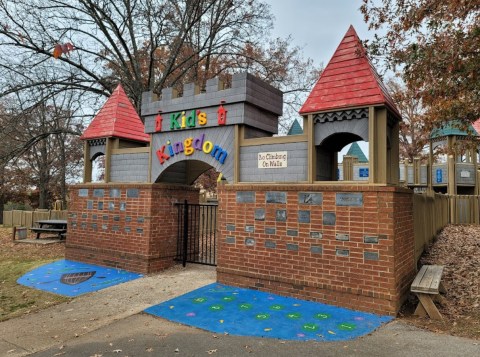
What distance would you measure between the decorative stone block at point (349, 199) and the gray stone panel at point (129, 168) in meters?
5.05

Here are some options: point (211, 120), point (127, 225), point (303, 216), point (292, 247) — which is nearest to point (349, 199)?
point (303, 216)

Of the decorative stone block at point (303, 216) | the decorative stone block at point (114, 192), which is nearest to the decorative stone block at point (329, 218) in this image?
the decorative stone block at point (303, 216)

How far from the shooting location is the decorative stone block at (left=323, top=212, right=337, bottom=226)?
235 inches

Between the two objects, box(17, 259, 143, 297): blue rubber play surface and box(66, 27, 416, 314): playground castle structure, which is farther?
box(17, 259, 143, 297): blue rubber play surface

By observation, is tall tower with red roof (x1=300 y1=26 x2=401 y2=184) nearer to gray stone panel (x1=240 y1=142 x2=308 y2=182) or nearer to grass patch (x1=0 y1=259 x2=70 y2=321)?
gray stone panel (x1=240 y1=142 x2=308 y2=182)

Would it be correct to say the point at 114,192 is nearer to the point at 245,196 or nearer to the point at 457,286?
the point at 245,196

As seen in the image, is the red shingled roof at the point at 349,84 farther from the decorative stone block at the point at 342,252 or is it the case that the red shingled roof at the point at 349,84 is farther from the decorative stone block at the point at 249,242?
the decorative stone block at the point at 249,242

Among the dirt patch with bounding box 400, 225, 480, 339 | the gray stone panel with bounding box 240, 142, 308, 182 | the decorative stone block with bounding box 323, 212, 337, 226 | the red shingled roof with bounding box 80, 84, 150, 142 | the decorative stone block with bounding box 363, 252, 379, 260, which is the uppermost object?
the red shingled roof with bounding box 80, 84, 150, 142

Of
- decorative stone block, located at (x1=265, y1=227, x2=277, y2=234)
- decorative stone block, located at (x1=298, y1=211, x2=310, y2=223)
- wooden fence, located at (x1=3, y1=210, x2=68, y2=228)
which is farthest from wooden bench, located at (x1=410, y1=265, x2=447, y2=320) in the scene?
wooden fence, located at (x1=3, y1=210, x2=68, y2=228)

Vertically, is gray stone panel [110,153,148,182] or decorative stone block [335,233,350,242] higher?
gray stone panel [110,153,148,182]

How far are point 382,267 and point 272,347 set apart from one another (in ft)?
7.53

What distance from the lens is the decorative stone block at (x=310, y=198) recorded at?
20.2ft

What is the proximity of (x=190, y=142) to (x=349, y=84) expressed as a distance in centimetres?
367

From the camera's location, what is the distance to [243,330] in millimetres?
4879
